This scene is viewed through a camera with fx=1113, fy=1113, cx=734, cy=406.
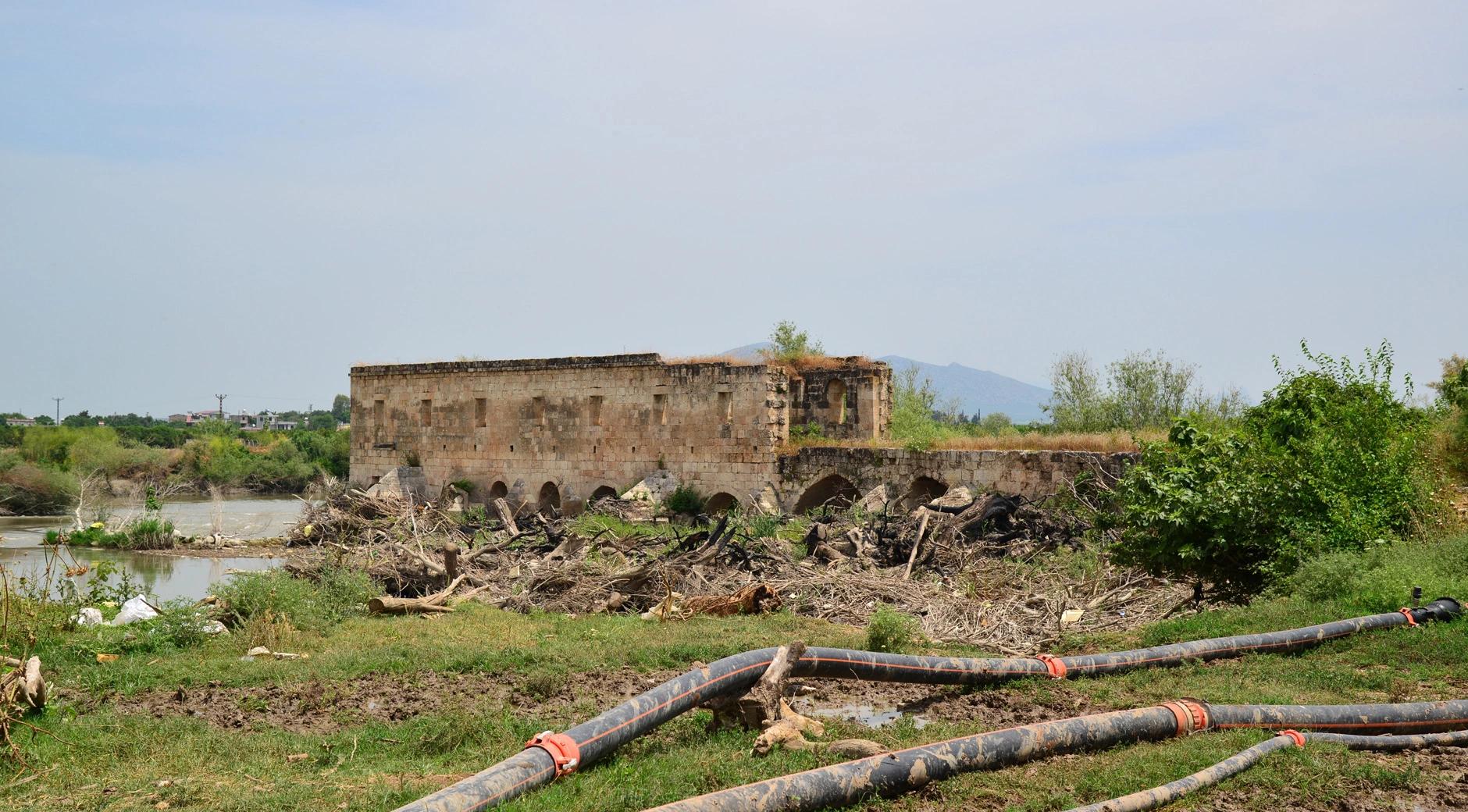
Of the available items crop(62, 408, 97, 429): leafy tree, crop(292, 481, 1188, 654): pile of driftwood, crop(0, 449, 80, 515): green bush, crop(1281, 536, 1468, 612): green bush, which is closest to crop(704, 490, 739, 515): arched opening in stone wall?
crop(292, 481, 1188, 654): pile of driftwood

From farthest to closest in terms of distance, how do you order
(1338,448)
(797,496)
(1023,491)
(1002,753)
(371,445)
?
1. (371,445)
2. (797,496)
3. (1023,491)
4. (1338,448)
5. (1002,753)

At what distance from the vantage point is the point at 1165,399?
3953 cm

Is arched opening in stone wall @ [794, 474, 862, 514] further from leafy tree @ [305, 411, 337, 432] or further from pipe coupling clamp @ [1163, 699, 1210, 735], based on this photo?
leafy tree @ [305, 411, 337, 432]

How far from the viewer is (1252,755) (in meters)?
5.80

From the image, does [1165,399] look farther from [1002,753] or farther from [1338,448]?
[1002,753]

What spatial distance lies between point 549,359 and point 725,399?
199 inches

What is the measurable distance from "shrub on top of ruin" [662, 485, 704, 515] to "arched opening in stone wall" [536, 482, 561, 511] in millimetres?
3959

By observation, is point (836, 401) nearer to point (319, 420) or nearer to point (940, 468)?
point (940, 468)

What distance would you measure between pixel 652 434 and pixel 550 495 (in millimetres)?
3801

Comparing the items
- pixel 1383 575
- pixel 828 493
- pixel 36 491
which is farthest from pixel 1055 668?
pixel 36 491

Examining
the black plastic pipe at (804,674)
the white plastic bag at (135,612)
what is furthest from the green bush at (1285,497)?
the white plastic bag at (135,612)

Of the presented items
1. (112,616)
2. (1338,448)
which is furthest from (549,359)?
(1338,448)

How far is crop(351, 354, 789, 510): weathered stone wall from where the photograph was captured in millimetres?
24062

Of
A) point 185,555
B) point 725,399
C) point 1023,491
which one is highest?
point 725,399
